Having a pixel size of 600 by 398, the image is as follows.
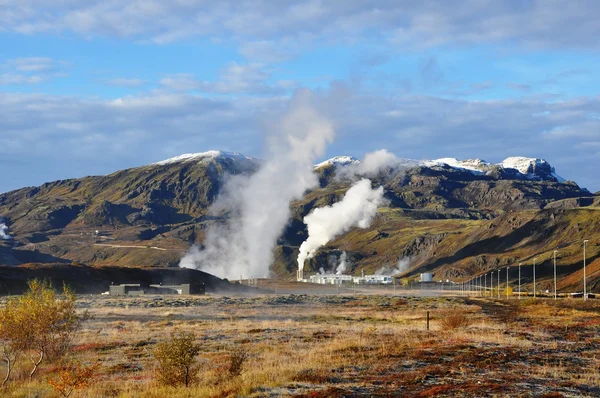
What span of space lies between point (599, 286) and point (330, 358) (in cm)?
15123

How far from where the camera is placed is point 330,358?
3216 cm

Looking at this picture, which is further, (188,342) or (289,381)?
(188,342)

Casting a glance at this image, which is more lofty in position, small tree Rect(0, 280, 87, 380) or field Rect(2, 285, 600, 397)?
small tree Rect(0, 280, 87, 380)

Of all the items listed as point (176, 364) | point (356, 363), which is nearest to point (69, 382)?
point (176, 364)

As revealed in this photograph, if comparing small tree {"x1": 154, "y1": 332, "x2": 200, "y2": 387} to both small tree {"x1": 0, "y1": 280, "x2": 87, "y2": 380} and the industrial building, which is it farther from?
the industrial building

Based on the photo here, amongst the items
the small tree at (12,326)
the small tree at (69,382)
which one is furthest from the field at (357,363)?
the small tree at (12,326)

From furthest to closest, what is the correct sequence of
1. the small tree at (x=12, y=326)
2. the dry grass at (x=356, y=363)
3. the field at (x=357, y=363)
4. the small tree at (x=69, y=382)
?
1. the small tree at (x=12, y=326)
2. the dry grass at (x=356, y=363)
3. the field at (x=357, y=363)
4. the small tree at (x=69, y=382)

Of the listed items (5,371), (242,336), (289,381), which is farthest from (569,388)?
(242,336)

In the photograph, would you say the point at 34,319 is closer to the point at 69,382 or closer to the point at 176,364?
the point at 69,382

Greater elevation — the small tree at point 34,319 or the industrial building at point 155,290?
the small tree at point 34,319

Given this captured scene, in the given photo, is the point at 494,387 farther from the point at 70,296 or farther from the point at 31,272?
the point at 31,272

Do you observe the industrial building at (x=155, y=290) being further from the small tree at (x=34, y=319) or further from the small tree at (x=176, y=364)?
the small tree at (x=176, y=364)

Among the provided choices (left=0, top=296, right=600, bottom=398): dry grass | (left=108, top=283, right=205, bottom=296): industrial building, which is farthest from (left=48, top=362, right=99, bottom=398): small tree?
(left=108, top=283, right=205, bottom=296): industrial building

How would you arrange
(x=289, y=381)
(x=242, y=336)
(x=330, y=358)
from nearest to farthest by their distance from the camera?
(x=289, y=381)
(x=330, y=358)
(x=242, y=336)
